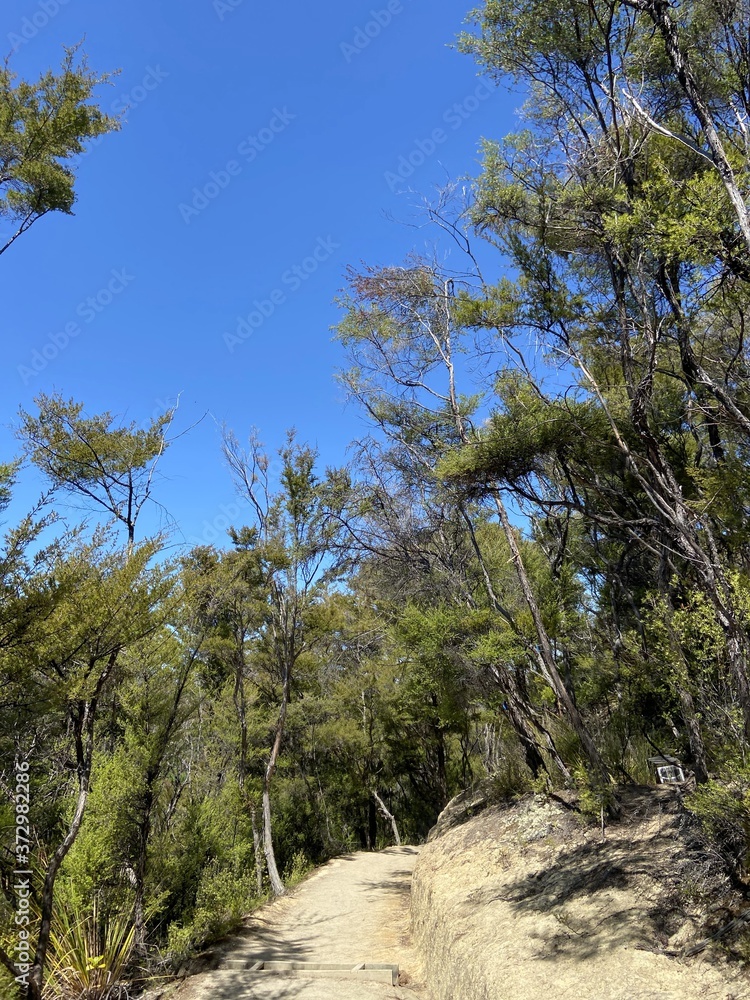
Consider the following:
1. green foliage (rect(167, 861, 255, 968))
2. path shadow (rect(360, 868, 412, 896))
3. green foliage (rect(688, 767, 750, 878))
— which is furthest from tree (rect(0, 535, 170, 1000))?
path shadow (rect(360, 868, 412, 896))

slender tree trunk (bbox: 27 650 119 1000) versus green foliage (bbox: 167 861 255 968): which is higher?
slender tree trunk (bbox: 27 650 119 1000)

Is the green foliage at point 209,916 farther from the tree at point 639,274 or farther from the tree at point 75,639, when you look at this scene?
the tree at point 639,274

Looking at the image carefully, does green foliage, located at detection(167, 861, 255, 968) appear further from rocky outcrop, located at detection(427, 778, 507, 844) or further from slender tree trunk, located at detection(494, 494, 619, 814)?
slender tree trunk, located at detection(494, 494, 619, 814)

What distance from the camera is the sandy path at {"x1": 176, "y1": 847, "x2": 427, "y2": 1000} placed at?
16.6 ft

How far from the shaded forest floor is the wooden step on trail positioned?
0.49 metres

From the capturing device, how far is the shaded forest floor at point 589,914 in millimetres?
3148

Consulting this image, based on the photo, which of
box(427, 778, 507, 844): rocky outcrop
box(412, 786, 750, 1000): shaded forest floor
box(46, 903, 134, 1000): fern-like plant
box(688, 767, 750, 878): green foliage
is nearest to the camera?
box(412, 786, 750, 1000): shaded forest floor

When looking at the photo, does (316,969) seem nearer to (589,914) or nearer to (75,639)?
(589,914)

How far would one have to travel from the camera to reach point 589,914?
4094mm

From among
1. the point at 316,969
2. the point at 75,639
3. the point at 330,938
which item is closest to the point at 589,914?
the point at 316,969

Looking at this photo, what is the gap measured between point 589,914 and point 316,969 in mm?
3385

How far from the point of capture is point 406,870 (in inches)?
506

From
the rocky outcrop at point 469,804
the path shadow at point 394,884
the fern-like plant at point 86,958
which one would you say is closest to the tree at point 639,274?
the rocky outcrop at point 469,804

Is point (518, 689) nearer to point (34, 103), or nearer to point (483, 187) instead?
point (483, 187)
